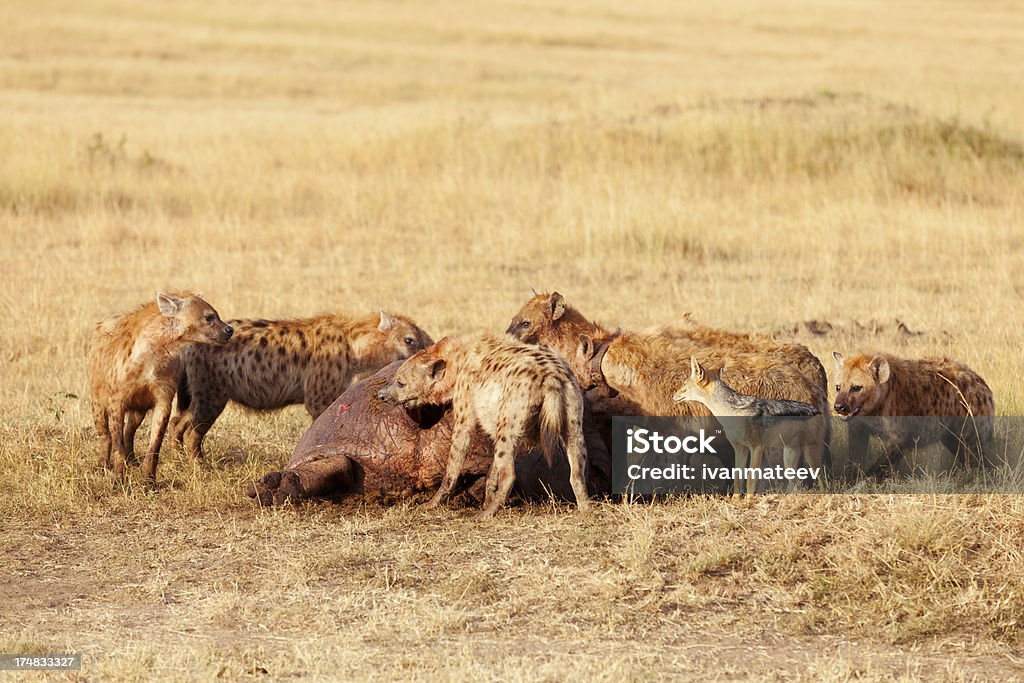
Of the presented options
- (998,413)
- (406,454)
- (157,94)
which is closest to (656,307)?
(998,413)

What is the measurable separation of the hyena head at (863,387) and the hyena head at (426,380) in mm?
1857

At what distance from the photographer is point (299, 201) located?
1641 cm

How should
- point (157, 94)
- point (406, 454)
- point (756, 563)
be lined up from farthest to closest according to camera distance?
point (157, 94)
point (406, 454)
point (756, 563)

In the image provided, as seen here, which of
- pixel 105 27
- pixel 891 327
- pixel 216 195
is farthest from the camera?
pixel 105 27

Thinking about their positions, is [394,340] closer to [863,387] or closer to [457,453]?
[457,453]

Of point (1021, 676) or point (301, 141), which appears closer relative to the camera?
point (1021, 676)

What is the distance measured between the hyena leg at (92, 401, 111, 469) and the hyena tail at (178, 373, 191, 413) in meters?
0.54

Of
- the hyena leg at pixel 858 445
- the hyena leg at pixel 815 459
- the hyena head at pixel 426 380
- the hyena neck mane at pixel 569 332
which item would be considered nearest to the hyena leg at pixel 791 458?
the hyena leg at pixel 815 459

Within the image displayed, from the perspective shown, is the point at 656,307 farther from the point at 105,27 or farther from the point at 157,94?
the point at 105,27

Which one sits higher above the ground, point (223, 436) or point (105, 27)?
point (105, 27)

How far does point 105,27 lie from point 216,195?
27046 mm

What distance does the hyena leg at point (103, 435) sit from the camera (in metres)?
7.44

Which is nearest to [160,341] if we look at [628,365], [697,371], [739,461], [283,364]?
[283,364]

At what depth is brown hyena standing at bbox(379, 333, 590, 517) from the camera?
6.25 metres
